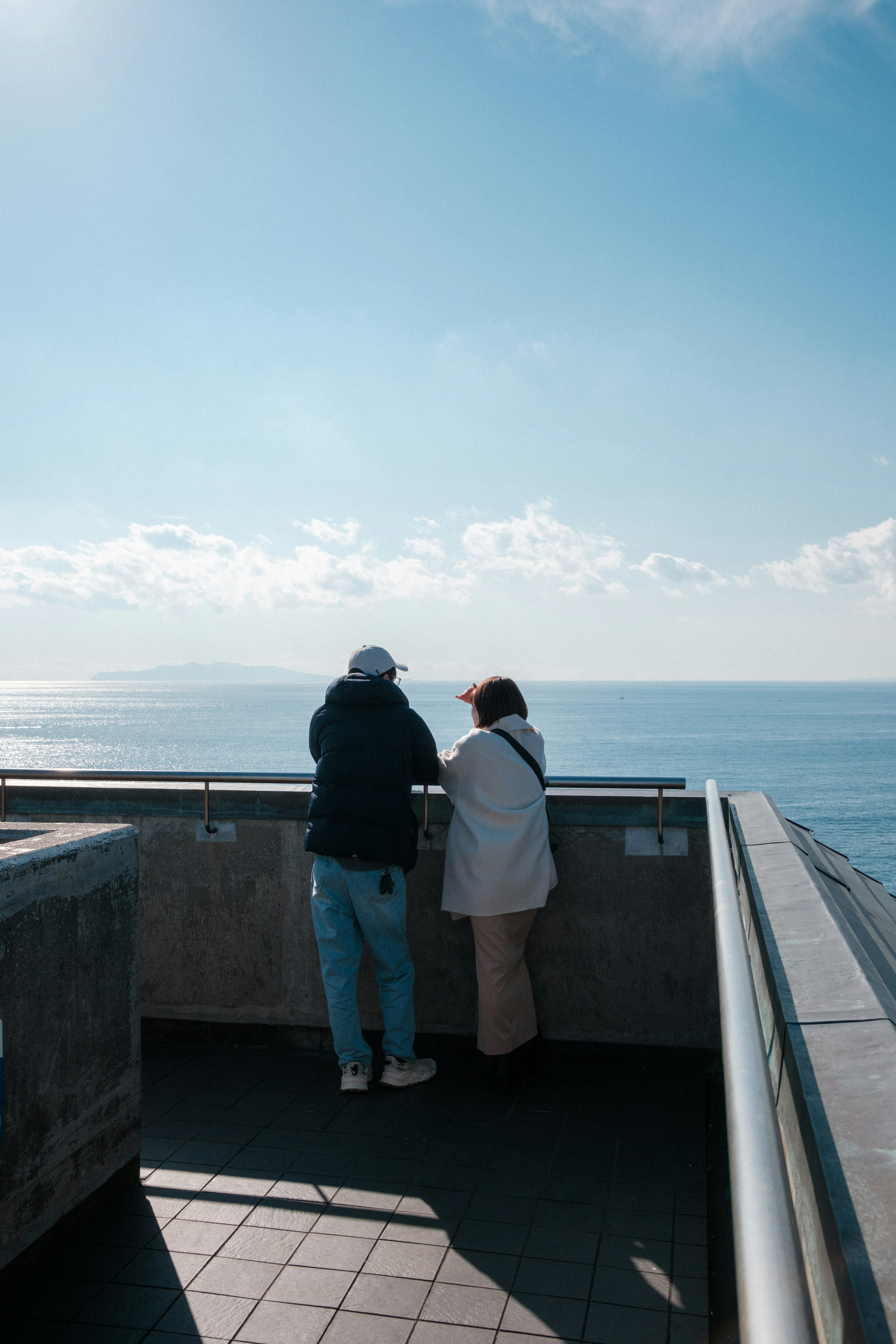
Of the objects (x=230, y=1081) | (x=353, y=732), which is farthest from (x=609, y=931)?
(x=230, y=1081)

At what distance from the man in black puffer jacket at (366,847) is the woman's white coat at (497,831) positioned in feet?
0.67

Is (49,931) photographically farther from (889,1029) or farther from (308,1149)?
(889,1029)

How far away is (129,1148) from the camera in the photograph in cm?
364

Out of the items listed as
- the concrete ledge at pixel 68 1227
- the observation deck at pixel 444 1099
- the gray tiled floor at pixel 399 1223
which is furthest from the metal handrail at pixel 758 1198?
the concrete ledge at pixel 68 1227

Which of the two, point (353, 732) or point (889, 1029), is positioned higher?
point (353, 732)

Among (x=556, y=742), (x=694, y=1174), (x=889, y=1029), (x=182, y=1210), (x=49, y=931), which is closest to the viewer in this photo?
(x=889, y=1029)

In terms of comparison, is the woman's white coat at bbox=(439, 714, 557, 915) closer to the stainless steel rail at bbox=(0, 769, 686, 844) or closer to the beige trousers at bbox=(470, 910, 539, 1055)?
the beige trousers at bbox=(470, 910, 539, 1055)

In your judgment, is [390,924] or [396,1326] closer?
[396,1326]

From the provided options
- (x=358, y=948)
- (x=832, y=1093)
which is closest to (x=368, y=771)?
(x=358, y=948)

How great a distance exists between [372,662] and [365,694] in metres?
0.21

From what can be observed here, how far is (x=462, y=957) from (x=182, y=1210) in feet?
6.42

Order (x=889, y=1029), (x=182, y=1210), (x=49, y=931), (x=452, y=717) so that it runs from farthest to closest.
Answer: (x=452, y=717), (x=182, y=1210), (x=49, y=931), (x=889, y=1029)

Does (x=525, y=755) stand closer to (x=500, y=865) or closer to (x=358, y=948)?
(x=500, y=865)

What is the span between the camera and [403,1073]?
15.2ft
